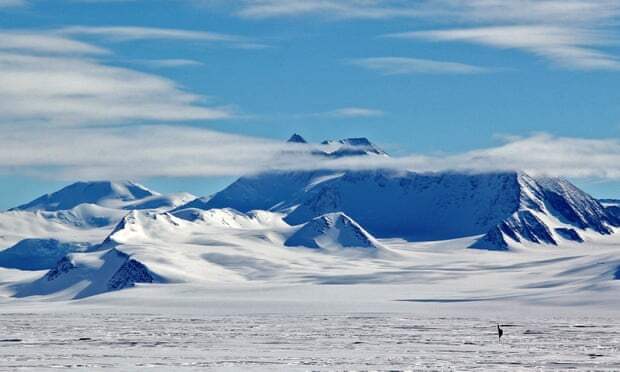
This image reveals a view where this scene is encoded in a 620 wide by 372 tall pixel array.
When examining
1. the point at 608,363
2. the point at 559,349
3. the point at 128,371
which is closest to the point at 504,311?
the point at 559,349

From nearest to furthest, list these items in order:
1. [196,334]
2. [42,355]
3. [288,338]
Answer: [42,355] < [288,338] < [196,334]

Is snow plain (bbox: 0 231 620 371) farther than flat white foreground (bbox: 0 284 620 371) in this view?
Yes

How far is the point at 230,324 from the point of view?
125562 mm

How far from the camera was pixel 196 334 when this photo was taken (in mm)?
108812

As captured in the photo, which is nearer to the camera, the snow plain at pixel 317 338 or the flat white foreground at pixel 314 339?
the flat white foreground at pixel 314 339

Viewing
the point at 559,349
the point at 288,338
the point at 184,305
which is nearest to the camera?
the point at 559,349

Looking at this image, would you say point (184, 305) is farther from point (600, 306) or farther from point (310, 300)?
point (600, 306)

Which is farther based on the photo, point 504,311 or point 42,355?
point 504,311

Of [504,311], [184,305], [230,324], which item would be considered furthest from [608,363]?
[184,305]

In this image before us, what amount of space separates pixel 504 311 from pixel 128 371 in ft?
303

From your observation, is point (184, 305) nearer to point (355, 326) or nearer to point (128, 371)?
point (355, 326)

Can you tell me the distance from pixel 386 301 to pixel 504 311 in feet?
105

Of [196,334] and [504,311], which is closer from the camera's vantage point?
[196,334]

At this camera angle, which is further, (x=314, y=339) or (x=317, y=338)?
(x=317, y=338)
